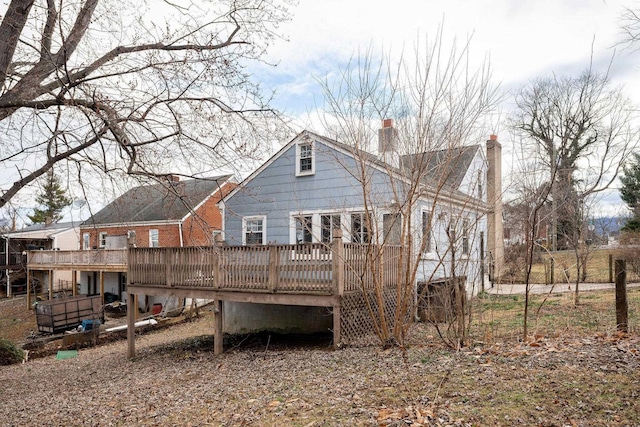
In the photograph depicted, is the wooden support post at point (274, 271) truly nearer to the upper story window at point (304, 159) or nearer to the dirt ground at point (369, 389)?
the dirt ground at point (369, 389)

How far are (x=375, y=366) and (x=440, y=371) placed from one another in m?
1.19

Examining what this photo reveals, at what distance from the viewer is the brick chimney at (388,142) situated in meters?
7.83

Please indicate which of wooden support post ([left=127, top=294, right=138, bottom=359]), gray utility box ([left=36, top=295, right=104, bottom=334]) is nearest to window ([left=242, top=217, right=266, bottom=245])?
wooden support post ([left=127, top=294, right=138, bottom=359])

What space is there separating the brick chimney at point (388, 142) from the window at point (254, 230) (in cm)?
828

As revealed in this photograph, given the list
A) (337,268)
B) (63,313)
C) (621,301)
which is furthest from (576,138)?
(63,313)

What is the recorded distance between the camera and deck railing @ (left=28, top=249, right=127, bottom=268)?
23.3 metres

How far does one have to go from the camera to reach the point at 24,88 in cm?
627

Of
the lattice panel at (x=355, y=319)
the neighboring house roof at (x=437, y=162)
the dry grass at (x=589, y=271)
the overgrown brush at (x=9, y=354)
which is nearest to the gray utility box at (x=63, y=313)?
the overgrown brush at (x=9, y=354)

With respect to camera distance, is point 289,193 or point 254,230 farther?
point 254,230

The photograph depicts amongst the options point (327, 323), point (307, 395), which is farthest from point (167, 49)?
point (327, 323)

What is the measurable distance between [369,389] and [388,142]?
13.6 ft

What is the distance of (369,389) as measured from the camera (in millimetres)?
5973

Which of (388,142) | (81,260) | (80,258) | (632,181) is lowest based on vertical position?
(81,260)

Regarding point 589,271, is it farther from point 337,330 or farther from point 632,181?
point 337,330
